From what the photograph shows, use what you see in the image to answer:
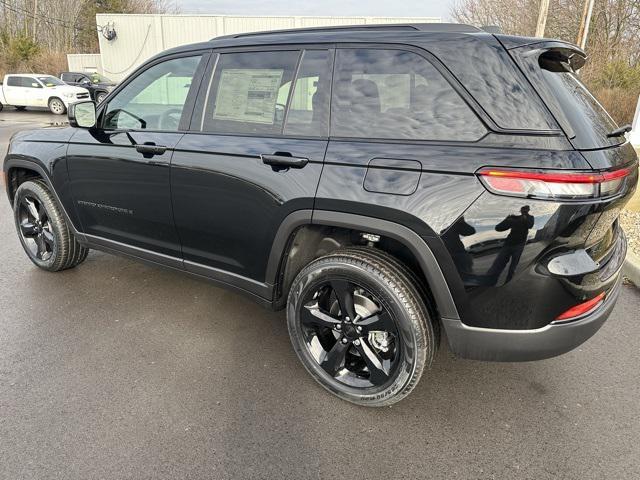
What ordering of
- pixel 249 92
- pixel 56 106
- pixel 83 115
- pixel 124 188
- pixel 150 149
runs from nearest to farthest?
pixel 249 92 → pixel 150 149 → pixel 124 188 → pixel 83 115 → pixel 56 106

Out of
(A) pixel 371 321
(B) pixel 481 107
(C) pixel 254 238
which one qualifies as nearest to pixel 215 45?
(C) pixel 254 238

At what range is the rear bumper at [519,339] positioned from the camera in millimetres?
2051

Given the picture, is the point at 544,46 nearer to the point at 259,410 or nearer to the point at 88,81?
the point at 259,410

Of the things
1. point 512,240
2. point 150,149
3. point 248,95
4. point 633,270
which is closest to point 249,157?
point 248,95

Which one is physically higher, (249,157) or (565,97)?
(565,97)

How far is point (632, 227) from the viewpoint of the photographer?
5070mm

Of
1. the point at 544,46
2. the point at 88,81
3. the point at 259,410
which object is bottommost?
the point at 259,410

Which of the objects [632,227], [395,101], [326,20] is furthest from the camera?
[326,20]

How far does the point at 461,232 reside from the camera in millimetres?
1989

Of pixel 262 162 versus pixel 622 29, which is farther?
pixel 622 29

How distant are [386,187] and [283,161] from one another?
1.95 feet

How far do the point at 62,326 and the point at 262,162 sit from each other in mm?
1949

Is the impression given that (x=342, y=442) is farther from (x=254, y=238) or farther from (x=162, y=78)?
(x=162, y=78)

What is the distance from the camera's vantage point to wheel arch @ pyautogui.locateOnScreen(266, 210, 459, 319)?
210 cm
